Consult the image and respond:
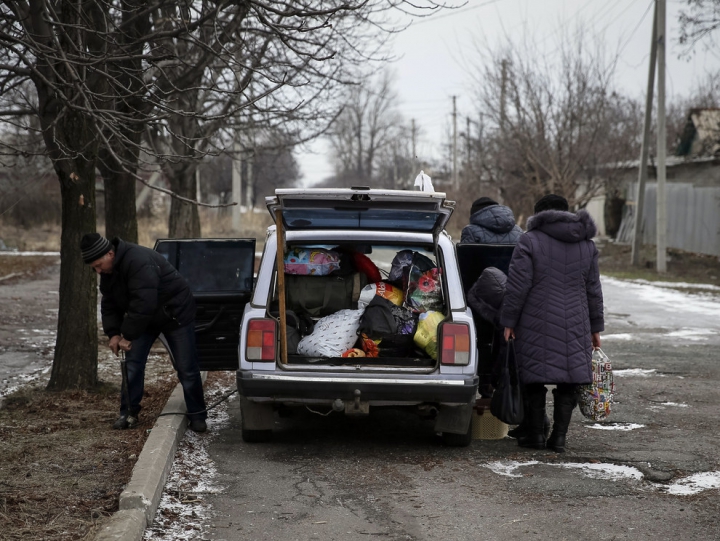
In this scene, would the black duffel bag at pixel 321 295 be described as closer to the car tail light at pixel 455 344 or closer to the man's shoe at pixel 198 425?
the man's shoe at pixel 198 425

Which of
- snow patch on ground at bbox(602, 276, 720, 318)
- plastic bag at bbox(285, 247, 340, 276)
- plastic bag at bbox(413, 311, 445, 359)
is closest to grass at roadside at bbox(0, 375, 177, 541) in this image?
plastic bag at bbox(285, 247, 340, 276)

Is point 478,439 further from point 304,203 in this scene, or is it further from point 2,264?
point 2,264

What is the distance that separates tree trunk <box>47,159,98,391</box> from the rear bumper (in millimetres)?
2754

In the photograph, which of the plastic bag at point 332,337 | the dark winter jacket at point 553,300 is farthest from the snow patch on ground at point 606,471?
the plastic bag at point 332,337

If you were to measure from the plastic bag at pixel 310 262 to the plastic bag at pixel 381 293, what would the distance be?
34 cm

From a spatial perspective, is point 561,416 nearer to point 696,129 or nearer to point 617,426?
point 617,426

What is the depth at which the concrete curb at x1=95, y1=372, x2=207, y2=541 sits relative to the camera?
179 inches

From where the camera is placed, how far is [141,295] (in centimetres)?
682

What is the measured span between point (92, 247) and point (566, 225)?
3.28m

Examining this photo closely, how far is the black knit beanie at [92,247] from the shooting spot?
21.8ft

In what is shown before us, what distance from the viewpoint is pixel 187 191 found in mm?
19359

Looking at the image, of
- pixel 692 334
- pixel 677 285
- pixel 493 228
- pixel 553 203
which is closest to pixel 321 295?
pixel 493 228

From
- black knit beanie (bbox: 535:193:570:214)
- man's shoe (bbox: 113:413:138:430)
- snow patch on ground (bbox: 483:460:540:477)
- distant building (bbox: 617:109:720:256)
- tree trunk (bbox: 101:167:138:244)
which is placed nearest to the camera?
snow patch on ground (bbox: 483:460:540:477)

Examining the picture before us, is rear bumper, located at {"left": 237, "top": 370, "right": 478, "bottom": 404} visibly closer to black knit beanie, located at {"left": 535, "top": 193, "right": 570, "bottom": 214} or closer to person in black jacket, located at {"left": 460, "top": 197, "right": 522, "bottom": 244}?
black knit beanie, located at {"left": 535, "top": 193, "right": 570, "bottom": 214}
